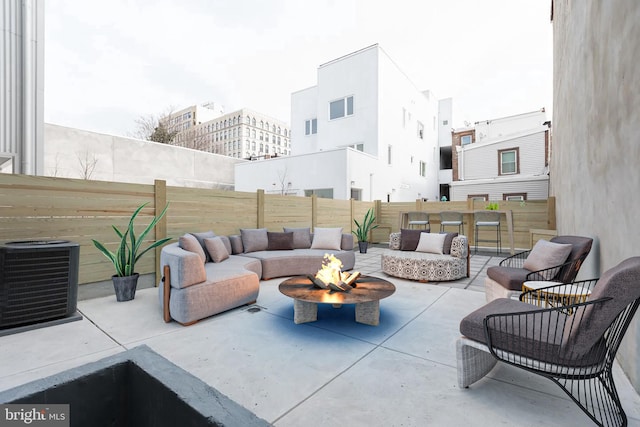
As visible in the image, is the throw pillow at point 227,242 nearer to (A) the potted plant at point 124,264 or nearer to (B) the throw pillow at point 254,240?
(B) the throw pillow at point 254,240

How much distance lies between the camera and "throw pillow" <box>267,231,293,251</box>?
5430 mm

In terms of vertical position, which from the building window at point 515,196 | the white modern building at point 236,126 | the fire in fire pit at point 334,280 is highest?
the white modern building at point 236,126

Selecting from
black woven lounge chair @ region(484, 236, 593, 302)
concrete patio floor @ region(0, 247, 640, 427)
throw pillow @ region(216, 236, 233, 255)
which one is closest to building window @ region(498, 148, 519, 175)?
black woven lounge chair @ region(484, 236, 593, 302)

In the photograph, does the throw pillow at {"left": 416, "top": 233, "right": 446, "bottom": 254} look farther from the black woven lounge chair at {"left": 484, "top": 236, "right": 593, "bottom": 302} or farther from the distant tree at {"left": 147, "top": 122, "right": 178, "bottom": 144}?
the distant tree at {"left": 147, "top": 122, "right": 178, "bottom": 144}

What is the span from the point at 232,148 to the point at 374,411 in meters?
57.0

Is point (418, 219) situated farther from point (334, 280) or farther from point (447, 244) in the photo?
point (334, 280)

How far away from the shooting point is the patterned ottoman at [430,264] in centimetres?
472

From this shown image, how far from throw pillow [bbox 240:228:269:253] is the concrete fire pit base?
3.74 m

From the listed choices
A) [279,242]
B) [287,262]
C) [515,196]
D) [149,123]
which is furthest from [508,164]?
[149,123]

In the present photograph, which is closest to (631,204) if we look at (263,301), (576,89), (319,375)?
(319,375)

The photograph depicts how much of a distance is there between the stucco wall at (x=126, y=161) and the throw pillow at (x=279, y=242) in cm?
896

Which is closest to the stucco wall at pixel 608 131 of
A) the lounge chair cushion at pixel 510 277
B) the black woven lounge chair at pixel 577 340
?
the black woven lounge chair at pixel 577 340

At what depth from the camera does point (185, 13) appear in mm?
7066

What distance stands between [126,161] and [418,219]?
1184 cm
